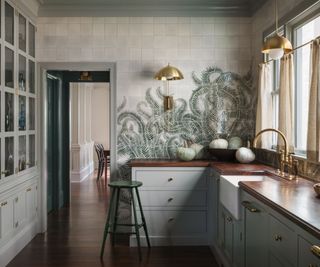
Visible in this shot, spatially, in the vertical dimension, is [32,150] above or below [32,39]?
below

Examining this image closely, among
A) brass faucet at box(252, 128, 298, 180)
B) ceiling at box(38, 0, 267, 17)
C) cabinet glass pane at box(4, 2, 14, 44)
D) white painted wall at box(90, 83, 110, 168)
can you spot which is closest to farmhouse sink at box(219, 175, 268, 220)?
brass faucet at box(252, 128, 298, 180)

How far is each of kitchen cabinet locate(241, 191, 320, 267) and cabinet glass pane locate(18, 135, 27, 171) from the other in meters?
2.42

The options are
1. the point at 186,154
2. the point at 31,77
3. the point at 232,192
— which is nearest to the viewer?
the point at 232,192

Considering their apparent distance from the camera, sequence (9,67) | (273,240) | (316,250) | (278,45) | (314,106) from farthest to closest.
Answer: (9,67) < (314,106) < (278,45) < (273,240) < (316,250)

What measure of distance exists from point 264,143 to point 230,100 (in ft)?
2.81

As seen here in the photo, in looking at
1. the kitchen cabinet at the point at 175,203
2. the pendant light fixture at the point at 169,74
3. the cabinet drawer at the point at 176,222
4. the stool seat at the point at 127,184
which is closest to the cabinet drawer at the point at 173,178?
the kitchen cabinet at the point at 175,203

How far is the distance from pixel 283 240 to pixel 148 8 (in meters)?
3.37

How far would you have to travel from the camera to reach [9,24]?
3625mm

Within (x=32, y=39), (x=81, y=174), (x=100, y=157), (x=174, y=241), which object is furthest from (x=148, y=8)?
(x=81, y=174)

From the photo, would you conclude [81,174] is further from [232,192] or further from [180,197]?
[232,192]

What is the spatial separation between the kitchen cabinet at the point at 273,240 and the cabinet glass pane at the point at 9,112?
7.47 feet

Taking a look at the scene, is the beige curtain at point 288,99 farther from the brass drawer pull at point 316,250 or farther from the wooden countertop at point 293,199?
the brass drawer pull at point 316,250

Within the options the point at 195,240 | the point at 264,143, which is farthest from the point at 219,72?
the point at 195,240

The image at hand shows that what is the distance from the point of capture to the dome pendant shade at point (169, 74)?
4.18 meters
